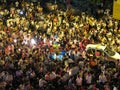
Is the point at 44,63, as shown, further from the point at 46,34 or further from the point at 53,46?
the point at 46,34

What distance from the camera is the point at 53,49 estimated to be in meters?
23.4

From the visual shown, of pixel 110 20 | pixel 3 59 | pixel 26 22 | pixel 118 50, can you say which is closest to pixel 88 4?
pixel 110 20

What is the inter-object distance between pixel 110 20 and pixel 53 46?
229 inches

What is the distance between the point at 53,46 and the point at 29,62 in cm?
407

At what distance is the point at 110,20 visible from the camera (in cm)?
2823

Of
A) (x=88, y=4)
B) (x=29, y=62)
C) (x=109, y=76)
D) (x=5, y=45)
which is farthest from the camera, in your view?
(x=88, y=4)

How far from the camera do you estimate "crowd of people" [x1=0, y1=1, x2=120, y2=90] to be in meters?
18.7

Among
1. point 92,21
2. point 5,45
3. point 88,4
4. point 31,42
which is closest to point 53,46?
point 31,42

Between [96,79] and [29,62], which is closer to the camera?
[96,79]

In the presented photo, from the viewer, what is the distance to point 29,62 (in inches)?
803

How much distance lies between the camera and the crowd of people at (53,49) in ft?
61.4

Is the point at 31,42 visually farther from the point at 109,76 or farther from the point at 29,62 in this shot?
the point at 109,76

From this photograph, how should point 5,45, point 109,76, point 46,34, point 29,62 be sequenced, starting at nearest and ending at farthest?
point 109,76 → point 29,62 → point 5,45 → point 46,34

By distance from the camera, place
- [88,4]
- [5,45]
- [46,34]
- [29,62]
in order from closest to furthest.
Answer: [29,62] → [5,45] → [46,34] → [88,4]
